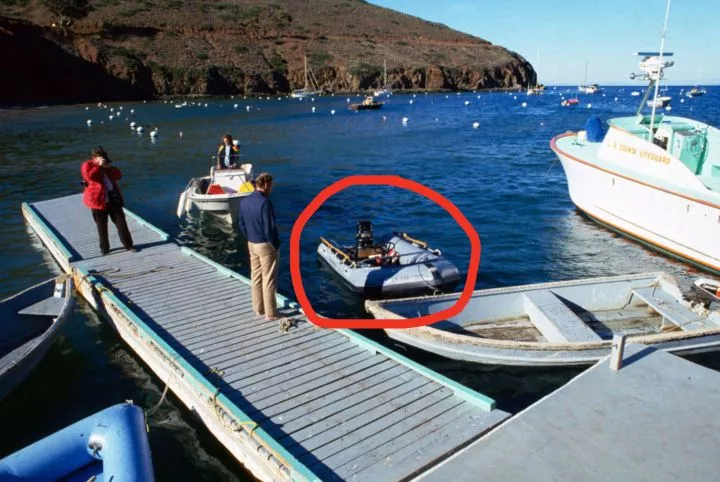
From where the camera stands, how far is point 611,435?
178 inches

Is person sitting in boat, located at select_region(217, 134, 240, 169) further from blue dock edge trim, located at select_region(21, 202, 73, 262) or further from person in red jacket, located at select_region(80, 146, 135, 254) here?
person in red jacket, located at select_region(80, 146, 135, 254)

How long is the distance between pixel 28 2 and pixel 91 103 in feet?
190

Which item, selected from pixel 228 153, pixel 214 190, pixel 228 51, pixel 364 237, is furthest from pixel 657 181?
pixel 228 51

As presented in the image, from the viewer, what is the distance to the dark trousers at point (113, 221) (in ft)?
40.1

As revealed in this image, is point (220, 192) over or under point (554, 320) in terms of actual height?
over

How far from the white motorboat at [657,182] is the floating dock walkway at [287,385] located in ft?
38.3

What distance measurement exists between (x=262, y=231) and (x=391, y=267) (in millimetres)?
5087

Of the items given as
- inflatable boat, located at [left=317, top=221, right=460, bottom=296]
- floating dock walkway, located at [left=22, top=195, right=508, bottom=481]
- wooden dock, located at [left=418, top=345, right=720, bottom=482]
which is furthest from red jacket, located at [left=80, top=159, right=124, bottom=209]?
wooden dock, located at [left=418, top=345, right=720, bottom=482]

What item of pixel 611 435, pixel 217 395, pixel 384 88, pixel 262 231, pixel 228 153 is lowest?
pixel 217 395

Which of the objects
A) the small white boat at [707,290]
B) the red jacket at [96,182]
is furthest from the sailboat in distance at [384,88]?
the small white boat at [707,290]

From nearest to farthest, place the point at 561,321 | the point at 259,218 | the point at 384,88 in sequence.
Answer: the point at 259,218 < the point at 561,321 < the point at 384,88

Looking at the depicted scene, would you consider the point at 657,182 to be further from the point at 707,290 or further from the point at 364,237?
the point at 364,237

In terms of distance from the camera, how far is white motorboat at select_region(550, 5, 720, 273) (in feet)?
48.2

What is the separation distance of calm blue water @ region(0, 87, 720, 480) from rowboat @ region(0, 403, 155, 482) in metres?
1.63
